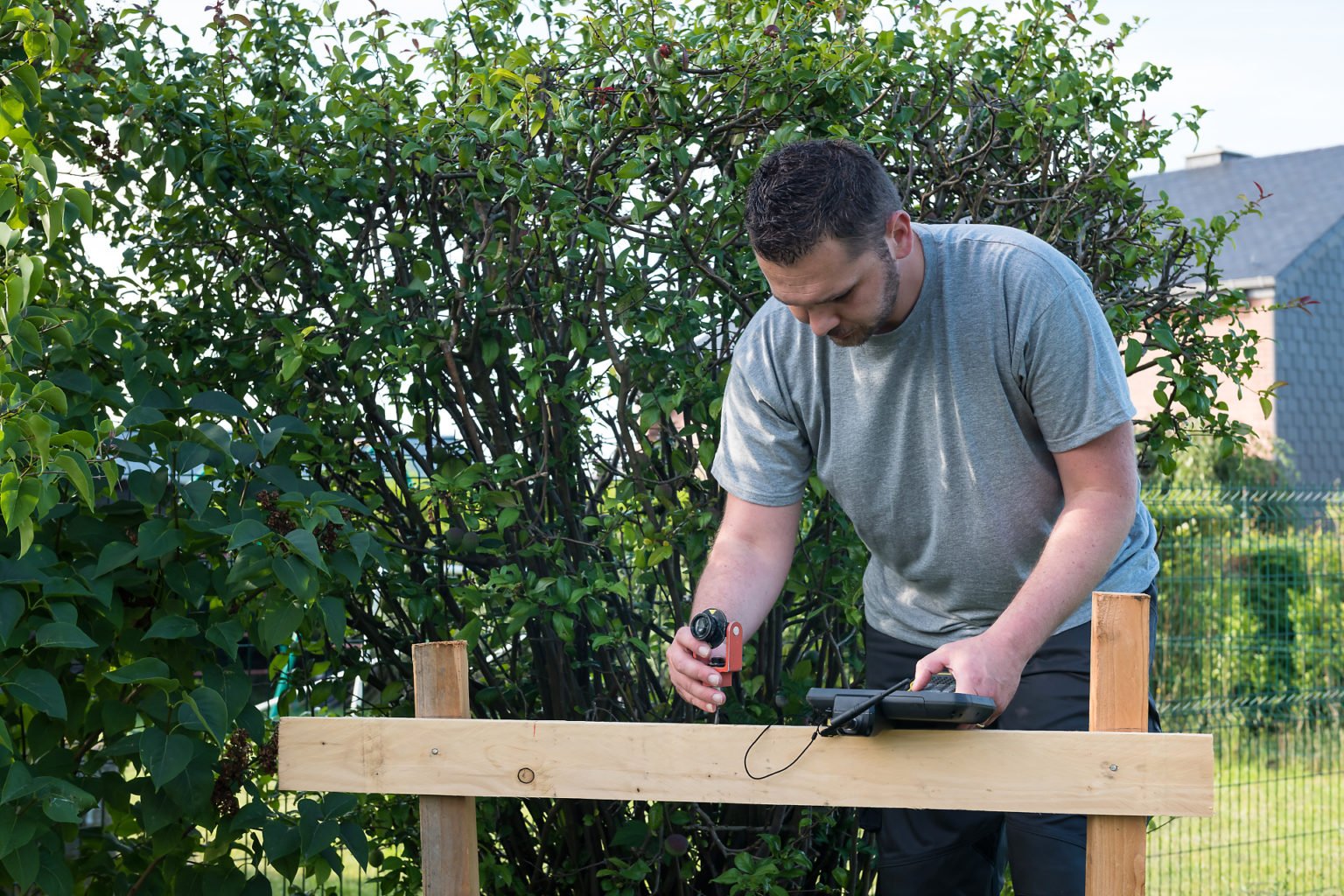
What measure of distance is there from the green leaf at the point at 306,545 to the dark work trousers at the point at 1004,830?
1.08 m

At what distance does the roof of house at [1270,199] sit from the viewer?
18891mm

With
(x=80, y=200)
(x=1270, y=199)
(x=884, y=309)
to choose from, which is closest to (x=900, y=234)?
(x=884, y=309)

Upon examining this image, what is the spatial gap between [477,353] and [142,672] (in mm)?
1149

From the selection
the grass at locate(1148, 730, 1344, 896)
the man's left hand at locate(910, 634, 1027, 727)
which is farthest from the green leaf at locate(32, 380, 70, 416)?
the grass at locate(1148, 730, 1344, 896)

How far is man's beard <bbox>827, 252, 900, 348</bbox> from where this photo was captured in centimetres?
209

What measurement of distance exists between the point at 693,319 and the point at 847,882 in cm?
150

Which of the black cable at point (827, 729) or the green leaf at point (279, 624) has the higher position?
the green leaf at point (279, 624)

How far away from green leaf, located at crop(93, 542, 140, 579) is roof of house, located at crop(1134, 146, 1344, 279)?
17.7m

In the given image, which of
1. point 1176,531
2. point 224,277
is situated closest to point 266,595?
point 224,277

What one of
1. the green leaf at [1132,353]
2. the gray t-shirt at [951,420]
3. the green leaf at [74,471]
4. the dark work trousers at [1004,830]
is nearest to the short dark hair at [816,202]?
the gray t-shirt at [951,420]

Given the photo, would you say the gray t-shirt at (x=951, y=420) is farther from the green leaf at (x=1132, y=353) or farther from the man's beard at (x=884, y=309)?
the green leaf at (x=1132, y=353)

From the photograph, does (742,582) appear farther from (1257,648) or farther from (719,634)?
(1257,648)

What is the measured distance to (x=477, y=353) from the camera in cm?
316

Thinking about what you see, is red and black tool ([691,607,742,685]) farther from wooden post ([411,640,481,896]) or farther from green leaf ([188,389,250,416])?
green leaf ([188,389,250,416])
